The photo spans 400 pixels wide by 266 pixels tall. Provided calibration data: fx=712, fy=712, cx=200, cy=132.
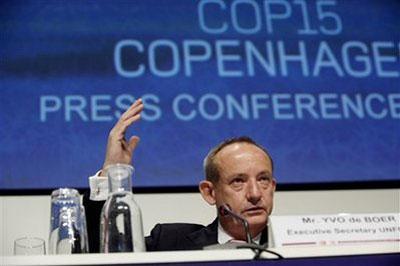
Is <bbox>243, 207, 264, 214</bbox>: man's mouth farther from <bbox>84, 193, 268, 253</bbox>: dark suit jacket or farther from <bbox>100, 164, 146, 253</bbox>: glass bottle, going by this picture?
<bbox>100, 164, 146, 253</bbox>: glass bottle

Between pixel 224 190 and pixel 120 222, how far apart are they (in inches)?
25.0

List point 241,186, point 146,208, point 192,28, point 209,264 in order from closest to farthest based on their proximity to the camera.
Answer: point 209,264 < point 241,186 < point 146,208 < point 192,28

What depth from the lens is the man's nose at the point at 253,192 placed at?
173 centimetres

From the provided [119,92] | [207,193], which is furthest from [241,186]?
[119,92]

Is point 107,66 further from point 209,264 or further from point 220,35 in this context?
point 209,264

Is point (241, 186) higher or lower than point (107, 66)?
lower

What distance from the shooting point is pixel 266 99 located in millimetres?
2467

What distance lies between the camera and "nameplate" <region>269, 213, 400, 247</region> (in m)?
1.08

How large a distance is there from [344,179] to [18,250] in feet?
3.78

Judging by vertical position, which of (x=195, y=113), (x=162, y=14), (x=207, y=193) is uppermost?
(x=162, y=14)

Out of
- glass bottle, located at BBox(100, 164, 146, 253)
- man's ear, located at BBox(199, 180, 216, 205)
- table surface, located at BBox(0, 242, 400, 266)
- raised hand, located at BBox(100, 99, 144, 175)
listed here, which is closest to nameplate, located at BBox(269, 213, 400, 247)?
table surface, located at BBox(0, 242, 400, 266)

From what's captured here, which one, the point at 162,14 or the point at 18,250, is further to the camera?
the point at 162,14

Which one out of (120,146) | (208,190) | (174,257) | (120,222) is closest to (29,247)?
(120,146)

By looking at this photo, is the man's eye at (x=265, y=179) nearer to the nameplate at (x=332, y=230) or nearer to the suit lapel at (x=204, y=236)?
the suit lapel at (x=204, y=236)
